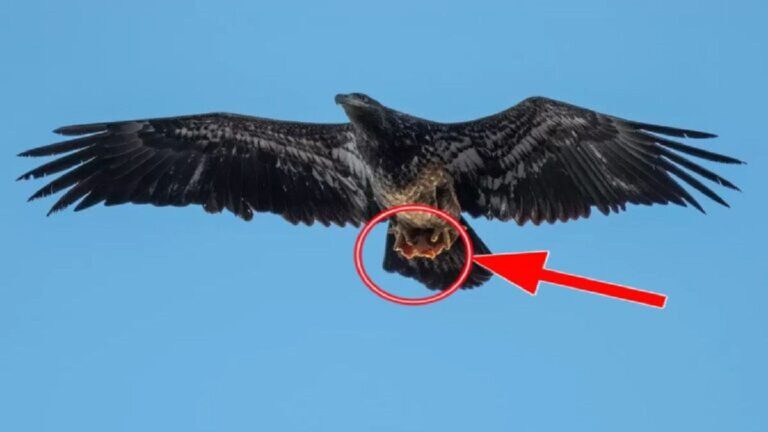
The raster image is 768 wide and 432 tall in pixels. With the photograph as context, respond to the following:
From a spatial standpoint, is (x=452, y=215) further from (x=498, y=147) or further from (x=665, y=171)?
(x=665, y=171)

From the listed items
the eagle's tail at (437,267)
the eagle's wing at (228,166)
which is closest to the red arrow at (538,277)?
the eagle's tail at (437,267)

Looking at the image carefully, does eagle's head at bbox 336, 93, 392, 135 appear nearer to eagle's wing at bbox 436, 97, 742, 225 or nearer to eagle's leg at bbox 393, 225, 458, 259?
eagle's wing at bbox 436, 97, 742, 225

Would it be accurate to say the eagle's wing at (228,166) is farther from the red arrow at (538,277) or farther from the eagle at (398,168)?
the red arrow at (538,277)

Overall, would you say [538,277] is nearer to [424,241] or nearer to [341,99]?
[424,241]

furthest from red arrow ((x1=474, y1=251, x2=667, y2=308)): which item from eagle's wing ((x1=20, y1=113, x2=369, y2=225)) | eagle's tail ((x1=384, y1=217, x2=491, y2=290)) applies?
eagle's wing ((x1=20, y1=113, x2=369, y2=225))

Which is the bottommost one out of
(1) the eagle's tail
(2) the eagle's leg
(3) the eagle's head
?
(1) the eagle's tail

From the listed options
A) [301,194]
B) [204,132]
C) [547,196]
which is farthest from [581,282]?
[204,132]
